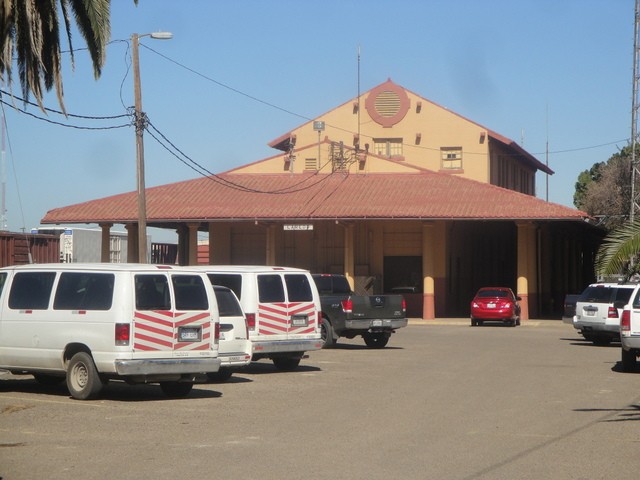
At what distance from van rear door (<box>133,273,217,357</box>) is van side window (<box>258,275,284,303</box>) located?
4.34 m

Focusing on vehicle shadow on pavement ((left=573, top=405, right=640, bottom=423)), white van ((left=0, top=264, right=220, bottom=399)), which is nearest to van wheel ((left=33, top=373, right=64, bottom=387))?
white van ((left=0, top=264, right=220, bottom=399))

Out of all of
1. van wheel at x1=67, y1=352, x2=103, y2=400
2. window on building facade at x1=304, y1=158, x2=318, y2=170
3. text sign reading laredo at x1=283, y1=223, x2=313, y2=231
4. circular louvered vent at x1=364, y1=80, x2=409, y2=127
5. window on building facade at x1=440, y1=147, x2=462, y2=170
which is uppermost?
circular louvered vent at x1=364, y1=80, x2=409, y2=127

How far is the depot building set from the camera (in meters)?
47.2

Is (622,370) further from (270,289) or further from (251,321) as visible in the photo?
(251,321)

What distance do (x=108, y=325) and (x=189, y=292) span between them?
149 cm

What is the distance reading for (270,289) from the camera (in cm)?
2173

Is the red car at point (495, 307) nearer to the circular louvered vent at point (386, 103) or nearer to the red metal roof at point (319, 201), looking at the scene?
the red metal roof at point (319, 201)

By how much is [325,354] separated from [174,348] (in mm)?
10524

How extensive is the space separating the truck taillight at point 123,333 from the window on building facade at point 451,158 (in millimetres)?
46058

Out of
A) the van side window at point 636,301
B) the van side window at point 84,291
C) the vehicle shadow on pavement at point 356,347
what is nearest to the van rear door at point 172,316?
the van side window at point 84,291

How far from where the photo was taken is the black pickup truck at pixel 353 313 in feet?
91.1

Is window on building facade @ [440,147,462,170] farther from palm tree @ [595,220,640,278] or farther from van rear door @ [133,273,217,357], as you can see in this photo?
van rear door @ [133,273,217,357]

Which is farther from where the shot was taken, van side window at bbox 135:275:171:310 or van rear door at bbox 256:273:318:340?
van rear door at bbox 256:273:318:340

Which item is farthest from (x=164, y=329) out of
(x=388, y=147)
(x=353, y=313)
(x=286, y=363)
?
(x=388, y=147)
